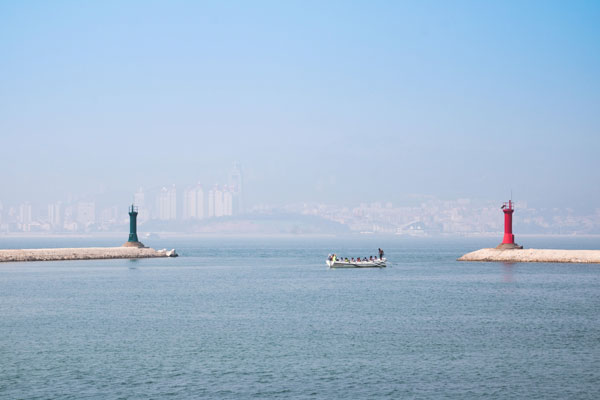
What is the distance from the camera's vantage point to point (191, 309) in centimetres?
5209

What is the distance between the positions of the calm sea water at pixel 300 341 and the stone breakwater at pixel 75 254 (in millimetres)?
40665

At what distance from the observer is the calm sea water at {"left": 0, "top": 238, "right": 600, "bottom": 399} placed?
28688mm

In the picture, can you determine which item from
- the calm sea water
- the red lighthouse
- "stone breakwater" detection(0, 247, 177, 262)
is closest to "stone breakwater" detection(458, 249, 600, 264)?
the red lighthouse

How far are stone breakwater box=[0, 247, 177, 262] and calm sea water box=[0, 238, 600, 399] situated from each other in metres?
40.7

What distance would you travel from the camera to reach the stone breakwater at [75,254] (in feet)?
359

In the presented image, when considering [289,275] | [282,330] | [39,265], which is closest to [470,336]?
[282,330]

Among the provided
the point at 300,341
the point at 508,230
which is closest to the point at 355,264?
the point at 508,230

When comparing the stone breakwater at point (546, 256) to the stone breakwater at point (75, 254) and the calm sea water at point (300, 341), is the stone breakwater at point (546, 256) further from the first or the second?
the stone breakwater at point (75, 254)

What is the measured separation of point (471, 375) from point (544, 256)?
78166mm

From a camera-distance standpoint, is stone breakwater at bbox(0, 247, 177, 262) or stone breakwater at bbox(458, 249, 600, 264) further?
stone breakwater at bbox(0, 247, 177, 262)

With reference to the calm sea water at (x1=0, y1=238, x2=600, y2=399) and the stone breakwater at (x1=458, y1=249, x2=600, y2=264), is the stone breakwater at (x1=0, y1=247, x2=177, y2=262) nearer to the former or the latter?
the calm sea water at (x1=0, y1=238, x2=600, y2=399)

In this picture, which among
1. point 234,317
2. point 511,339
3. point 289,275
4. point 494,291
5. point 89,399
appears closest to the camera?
point 89,399

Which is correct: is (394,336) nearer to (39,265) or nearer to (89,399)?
(89,399)

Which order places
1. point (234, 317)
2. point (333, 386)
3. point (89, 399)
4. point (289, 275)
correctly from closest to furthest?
point (89, 399) → point (333, 386) → point (234, 317) → point (289, 275)
